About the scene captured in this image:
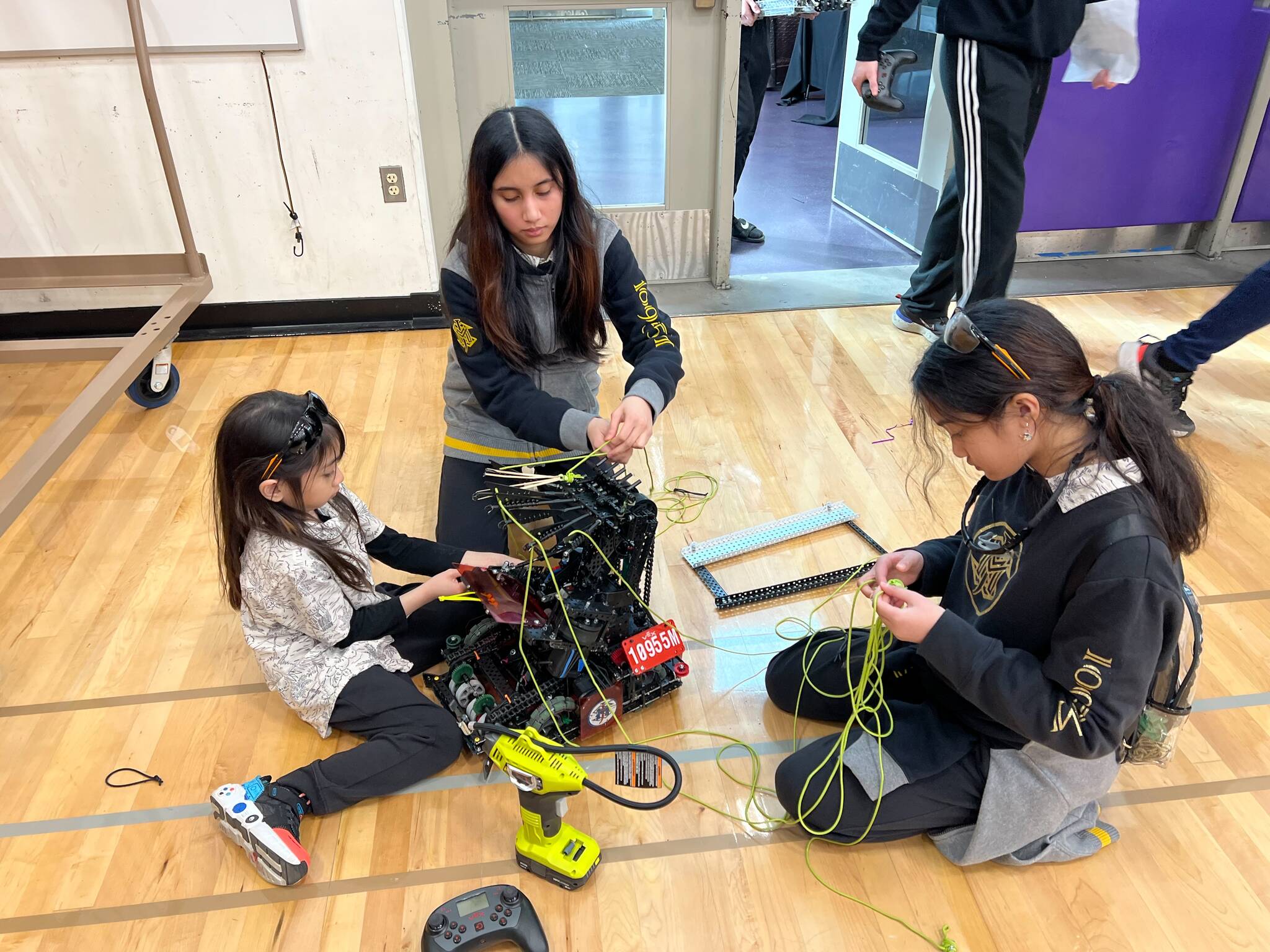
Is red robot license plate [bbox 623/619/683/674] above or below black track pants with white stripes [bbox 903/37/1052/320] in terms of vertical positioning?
below

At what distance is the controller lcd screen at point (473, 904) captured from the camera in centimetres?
137

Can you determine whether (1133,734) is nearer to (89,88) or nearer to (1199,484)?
(1199,484)

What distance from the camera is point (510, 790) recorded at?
5.40ft

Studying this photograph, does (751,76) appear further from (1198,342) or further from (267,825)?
(267,825)

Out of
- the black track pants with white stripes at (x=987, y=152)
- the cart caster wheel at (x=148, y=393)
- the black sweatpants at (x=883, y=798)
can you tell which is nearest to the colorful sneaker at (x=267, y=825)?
the black sweatpants at (x=883, y=798)

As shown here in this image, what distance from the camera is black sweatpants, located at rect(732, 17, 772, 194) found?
3516 millimetres

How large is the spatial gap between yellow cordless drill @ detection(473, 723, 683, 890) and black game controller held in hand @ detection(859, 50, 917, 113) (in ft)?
7.73

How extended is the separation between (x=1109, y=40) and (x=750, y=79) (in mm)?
1240

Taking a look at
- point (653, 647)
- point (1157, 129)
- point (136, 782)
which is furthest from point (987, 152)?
point (136, 782)

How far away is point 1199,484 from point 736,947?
0.93 metres

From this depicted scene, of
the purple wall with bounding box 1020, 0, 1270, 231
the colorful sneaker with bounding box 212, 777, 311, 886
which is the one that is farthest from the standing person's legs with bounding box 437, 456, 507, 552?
the purple wall with bounding box 1020, 0, 1270, 231

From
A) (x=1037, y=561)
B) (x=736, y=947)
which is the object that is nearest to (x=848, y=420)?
(x=1037, y=561)

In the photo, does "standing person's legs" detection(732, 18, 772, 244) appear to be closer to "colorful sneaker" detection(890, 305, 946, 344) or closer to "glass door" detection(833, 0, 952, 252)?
"glass door" detection(833, 0, 952, 252)

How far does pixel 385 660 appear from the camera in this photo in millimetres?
1726
